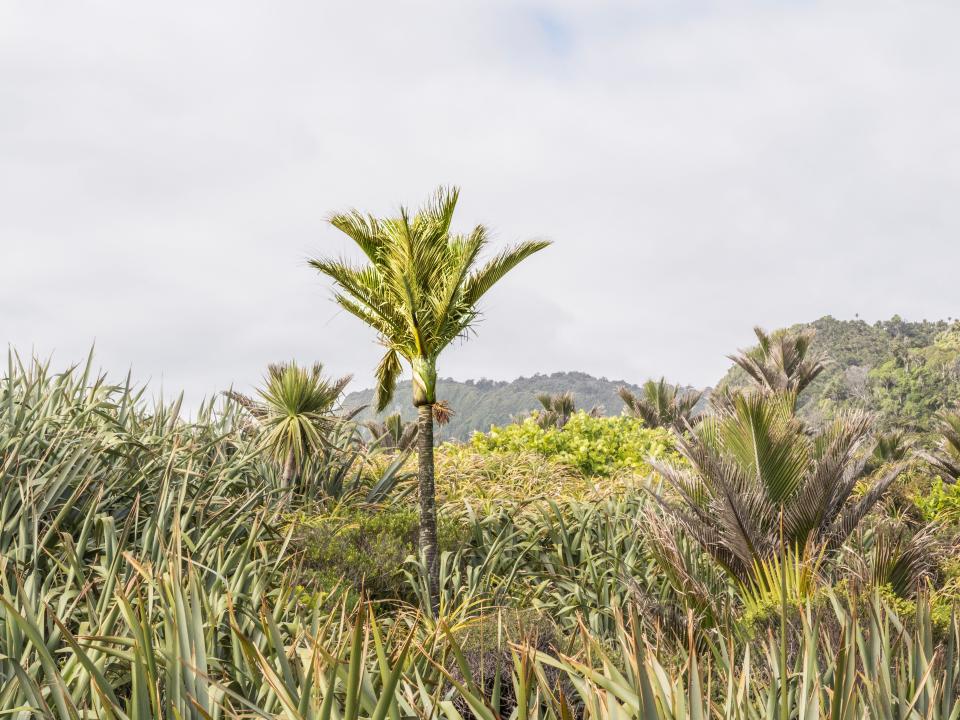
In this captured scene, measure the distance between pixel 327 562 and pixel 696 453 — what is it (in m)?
4.13

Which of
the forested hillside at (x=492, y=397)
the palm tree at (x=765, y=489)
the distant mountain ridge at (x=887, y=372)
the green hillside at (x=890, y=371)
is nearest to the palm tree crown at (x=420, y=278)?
the palm tree at (x=765, y=489)

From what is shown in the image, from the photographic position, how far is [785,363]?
822 inches

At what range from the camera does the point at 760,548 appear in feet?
21.5

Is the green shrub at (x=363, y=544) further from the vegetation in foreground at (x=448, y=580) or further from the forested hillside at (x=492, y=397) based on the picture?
the forested hillside at (x=492, y=397)

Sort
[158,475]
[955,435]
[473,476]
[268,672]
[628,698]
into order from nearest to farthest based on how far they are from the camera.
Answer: [268,672] < [628,698] < [158,475] < [473,476] < [955,435]

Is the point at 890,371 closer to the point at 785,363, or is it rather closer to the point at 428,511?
the point at 785,363

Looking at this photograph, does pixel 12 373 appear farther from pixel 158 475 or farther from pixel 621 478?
pixel 621 478

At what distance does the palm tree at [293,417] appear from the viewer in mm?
9352

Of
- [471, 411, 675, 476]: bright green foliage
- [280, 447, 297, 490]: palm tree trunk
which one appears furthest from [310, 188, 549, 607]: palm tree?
[471, 411, 675, 476]: bright green foliage

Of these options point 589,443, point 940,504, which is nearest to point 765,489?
point 940,504

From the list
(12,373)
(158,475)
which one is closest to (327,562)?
(158,475)

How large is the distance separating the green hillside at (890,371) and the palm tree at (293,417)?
32.0 metres

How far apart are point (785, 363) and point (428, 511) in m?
15.5

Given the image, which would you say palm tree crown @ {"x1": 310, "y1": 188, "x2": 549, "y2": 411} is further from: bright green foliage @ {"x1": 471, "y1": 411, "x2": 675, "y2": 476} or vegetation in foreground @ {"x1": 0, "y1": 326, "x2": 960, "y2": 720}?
bright green foliage @ {"x1": 471, "y1": 411, "x2": 675, "y2": 476}
